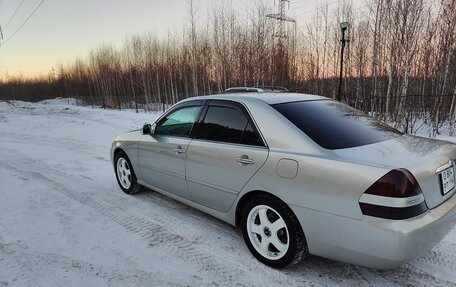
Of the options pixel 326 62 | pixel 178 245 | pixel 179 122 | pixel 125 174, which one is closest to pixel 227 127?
pixel 179 122

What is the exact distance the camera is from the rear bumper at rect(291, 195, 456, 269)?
2.11m

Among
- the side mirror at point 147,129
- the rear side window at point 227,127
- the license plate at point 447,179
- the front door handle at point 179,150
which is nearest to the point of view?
the license plate at point 447,179

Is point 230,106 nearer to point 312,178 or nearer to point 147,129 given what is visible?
point 312,178

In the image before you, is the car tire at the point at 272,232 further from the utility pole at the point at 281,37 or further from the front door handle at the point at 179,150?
the utility pole at the point at 281,37

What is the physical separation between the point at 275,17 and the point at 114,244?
22.5m

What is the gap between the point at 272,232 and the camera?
2791 millimetres

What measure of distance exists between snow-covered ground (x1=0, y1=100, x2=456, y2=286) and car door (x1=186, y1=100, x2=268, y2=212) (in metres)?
0.49

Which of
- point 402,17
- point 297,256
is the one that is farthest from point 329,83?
point 297,256

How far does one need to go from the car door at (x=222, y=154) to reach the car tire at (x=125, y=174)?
1545mm

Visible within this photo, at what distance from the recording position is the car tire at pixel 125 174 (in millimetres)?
4832

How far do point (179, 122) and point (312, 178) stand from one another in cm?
210

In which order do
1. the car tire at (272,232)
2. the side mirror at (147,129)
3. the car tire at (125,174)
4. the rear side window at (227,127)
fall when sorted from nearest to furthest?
the car tire at (272,232), the rear side window at (227,127), the side mirror at (147,129), the car tire at (125,174)

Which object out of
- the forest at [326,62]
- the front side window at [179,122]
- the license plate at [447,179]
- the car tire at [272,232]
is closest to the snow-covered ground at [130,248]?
the car tire at [272,232]

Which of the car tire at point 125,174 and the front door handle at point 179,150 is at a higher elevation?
the front door handle at point 179,150
